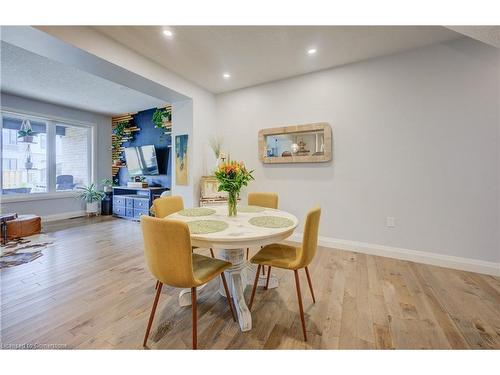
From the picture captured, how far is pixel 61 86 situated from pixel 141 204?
2689 mm

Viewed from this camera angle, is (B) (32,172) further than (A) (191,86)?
Yes

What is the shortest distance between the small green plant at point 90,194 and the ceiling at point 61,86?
1.99 metres

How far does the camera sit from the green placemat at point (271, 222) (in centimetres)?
164

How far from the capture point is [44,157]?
5035 millimetres

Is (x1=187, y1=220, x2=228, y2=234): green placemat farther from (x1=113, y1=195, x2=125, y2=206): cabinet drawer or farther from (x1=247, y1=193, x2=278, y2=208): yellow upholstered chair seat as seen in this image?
(x1=113, y1=195, x2=125, y2=206): cabinet drawer

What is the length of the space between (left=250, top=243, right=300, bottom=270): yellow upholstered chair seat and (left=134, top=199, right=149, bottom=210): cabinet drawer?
→ 405cm

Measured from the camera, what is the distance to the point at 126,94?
4406mm

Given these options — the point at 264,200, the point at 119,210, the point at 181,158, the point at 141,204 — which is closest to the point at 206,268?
the point at 264,200

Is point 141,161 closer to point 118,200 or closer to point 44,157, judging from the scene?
point 118,200

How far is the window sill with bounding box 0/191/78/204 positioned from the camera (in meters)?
4.39
